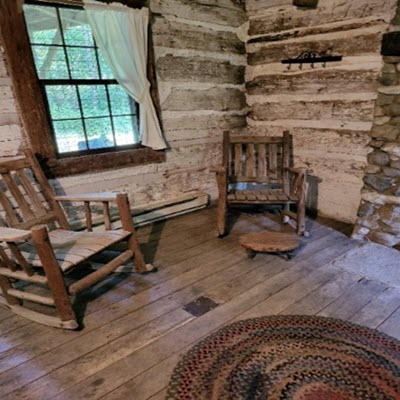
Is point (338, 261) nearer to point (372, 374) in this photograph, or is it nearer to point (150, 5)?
point (372, 374)

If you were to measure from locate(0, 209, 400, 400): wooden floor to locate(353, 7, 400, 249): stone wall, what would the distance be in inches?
7.2

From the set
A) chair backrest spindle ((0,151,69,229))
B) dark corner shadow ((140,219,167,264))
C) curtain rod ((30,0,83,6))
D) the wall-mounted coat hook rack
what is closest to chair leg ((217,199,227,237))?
dark corner shadow ((140,219,167,264))

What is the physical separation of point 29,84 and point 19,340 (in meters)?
1.75

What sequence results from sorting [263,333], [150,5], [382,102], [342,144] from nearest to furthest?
[263,333] < [382,102] < [150,5] < [342,144]

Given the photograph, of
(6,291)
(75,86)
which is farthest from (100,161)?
(6,291)

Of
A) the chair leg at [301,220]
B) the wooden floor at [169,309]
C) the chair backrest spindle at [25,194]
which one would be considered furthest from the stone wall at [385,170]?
the chair backrest spindle at [25,194]

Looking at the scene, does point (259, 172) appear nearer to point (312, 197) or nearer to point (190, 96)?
point (312, 197)

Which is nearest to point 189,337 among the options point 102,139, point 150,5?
point 102,139

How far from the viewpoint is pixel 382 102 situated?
2508 millimetres

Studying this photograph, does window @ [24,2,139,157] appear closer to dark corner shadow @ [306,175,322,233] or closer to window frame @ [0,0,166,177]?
window frame @ [0,0,166,177]

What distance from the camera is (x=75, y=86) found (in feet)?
8.50

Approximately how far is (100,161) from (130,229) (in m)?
0.91

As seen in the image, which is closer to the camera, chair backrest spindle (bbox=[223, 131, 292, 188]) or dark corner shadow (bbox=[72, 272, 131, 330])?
dark corner shadow (bbox=[72, 272, 131, 330])

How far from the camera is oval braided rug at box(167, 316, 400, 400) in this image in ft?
4.44
